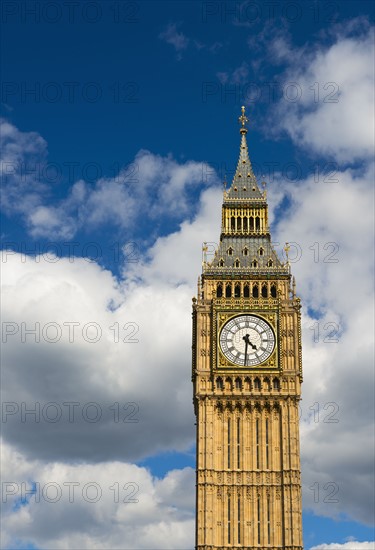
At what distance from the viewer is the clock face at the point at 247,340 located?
96.2 meters

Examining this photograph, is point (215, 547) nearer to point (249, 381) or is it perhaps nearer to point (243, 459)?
point (243, 459)

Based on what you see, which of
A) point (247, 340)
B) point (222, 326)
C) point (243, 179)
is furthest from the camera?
point (243, 179)

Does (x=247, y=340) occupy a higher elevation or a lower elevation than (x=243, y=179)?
lower

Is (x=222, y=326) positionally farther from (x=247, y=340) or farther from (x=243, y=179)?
(x=243, y=179)

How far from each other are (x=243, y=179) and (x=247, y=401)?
2843 cm

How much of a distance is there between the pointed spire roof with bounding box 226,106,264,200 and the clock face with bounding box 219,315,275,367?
56.1ft

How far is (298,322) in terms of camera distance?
98.4 m

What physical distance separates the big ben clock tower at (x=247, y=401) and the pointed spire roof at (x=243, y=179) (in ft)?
26.0

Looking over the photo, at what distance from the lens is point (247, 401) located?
9512cm

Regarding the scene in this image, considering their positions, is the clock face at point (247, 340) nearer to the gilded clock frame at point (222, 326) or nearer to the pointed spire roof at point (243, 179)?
the gilded clock frame at point (222, 326)

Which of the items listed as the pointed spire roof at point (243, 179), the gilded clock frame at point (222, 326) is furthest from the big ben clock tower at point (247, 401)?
the pointed spire roof at point (243, 179)

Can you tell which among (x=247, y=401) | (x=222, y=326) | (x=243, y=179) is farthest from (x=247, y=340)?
(x=243, y=179)

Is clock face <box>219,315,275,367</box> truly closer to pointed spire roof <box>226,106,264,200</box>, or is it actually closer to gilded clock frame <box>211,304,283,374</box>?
gilded clock frame <box>211,304,283,374</box>

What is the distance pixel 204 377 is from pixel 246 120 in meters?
34.6
